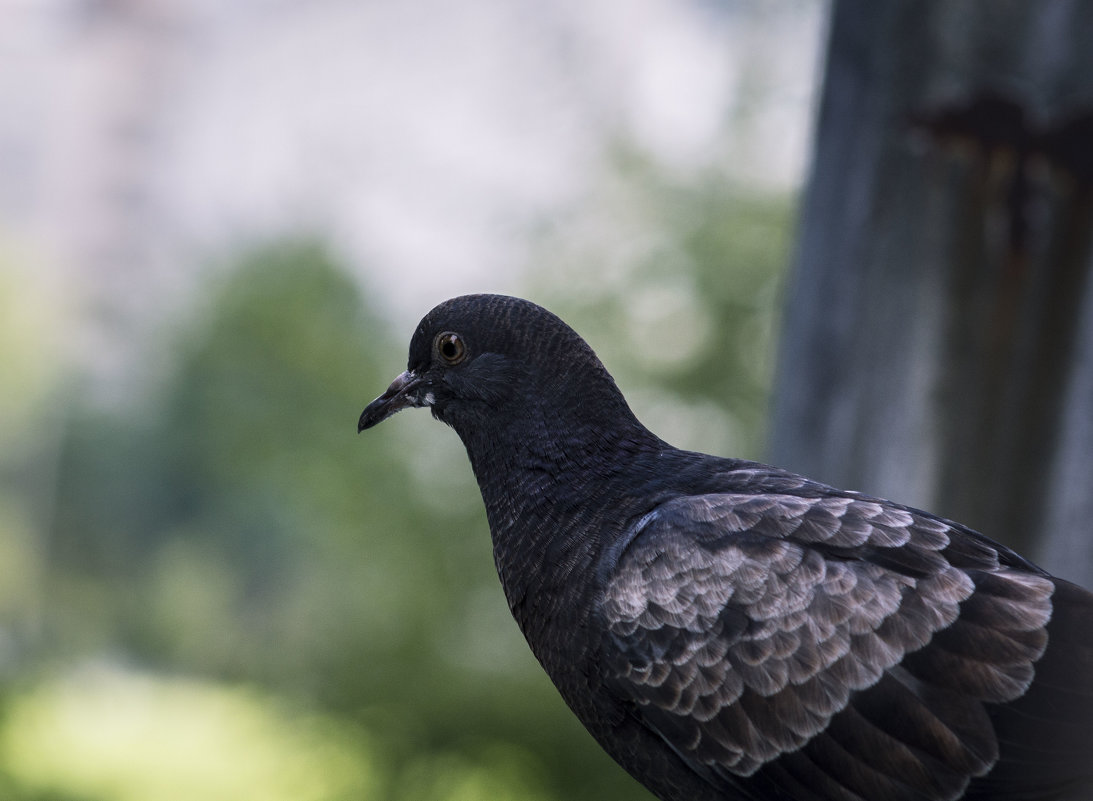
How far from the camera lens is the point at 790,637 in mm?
2100

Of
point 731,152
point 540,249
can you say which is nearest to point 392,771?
point 540,249

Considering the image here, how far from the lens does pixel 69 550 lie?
1070 centimetres

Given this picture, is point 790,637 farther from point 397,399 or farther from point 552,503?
point 397,399

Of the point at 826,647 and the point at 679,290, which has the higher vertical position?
the point at 679,290

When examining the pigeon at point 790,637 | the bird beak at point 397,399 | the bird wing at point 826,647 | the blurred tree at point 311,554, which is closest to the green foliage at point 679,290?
the blurred tree at point 311,554

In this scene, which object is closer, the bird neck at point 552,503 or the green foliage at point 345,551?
the bird neck at point 552,503

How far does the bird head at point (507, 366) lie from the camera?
2436 mm

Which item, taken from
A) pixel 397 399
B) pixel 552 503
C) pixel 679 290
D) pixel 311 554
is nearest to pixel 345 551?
pixel 311 554

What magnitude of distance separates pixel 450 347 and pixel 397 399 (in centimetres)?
22

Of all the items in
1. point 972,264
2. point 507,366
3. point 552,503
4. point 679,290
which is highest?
point 679,290

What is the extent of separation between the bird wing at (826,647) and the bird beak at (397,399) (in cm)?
73

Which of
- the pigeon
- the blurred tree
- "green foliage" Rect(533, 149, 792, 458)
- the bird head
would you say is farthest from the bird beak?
the blurred tree

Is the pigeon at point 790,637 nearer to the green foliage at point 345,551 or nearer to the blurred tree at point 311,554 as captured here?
the green foliage at point 345,551

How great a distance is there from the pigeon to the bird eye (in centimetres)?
16
